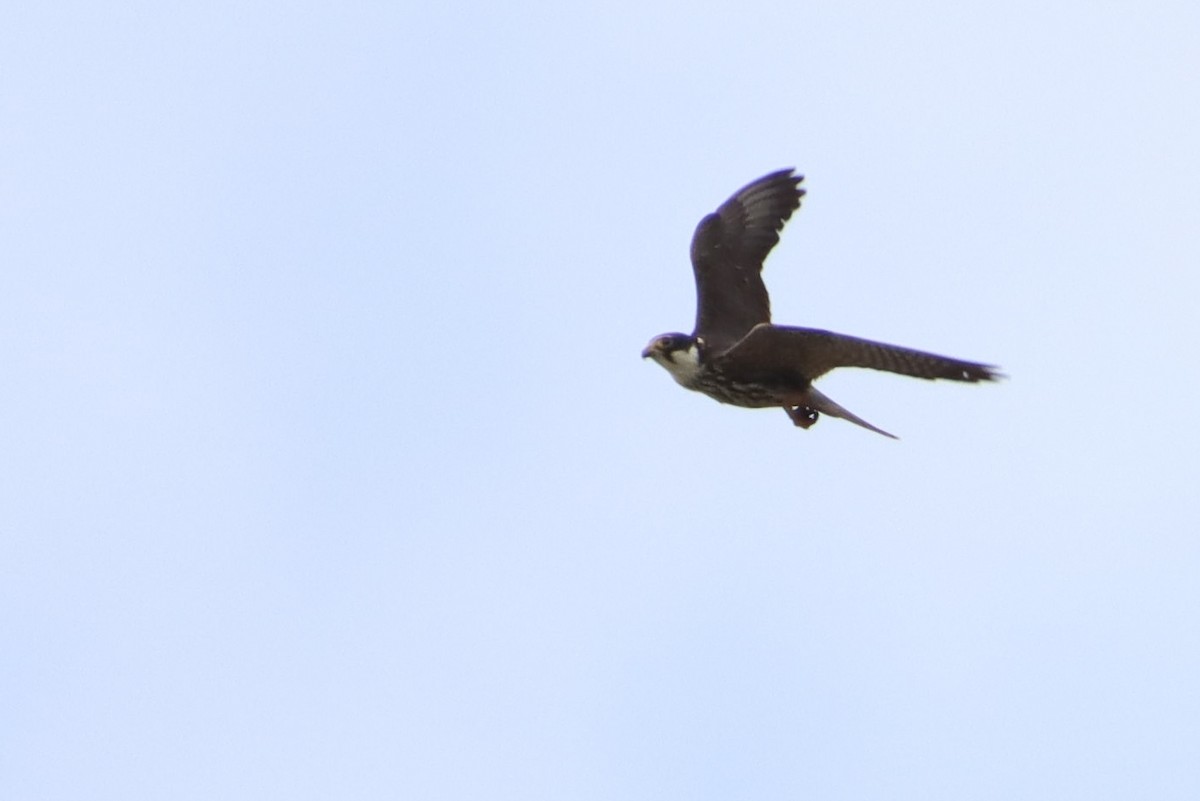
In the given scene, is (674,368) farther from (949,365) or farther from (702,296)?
(949,365)

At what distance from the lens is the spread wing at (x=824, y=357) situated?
9406mm

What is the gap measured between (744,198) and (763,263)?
0.56 m

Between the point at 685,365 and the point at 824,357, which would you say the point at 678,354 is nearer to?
the point at 685,365

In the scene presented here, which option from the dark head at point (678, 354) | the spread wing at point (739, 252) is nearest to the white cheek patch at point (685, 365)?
the dark head at point (678, 354)

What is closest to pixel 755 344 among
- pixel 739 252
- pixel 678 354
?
pixel 678 354

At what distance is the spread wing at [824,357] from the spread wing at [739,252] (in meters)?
1.33

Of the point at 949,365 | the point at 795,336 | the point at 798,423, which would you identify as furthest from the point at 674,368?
the point at 949,365

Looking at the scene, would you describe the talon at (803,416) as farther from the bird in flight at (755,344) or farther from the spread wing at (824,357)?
the spread wing at (824,357)

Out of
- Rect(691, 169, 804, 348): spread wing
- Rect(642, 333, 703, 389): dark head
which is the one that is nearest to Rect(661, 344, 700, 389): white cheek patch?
Rect(642, 333, 703, 389): dark head

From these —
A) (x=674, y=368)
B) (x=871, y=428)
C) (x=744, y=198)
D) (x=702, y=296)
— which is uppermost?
(x=744, y=198)

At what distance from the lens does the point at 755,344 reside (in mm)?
10336

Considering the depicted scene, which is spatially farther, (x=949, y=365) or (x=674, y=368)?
(x=674, y=368)

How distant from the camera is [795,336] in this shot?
994 centimetres

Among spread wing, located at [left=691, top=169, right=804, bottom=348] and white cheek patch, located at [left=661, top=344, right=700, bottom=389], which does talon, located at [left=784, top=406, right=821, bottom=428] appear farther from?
spread wing, located at [left=691, top=169, right=804, bottom=348]
